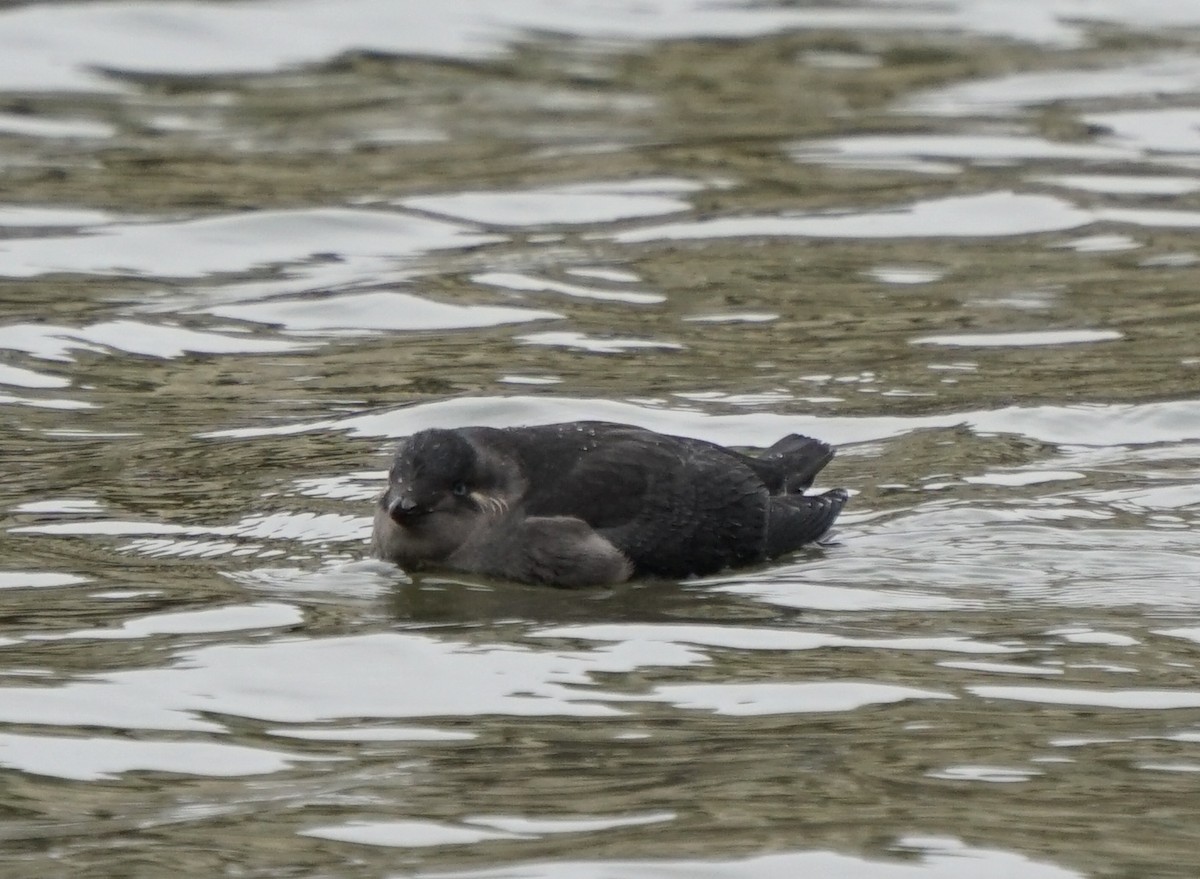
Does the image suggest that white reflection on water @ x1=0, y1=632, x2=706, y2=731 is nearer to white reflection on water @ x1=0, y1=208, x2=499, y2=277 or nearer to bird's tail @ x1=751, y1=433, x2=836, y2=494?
bird's tail @ x1=751, y1=433, x2=836, y2=494

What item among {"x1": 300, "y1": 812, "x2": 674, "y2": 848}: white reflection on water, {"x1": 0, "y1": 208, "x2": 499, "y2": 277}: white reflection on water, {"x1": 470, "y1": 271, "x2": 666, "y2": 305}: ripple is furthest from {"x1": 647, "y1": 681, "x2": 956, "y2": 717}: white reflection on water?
{"x1": 0, "y1": 208, "x2": 499, "y2": 277}: white reflection on water

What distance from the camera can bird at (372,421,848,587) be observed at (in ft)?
Result: 29.8

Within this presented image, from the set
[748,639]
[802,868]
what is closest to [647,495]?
[748,639]

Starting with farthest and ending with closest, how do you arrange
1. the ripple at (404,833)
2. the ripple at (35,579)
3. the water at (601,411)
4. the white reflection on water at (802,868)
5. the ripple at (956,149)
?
the ripple at (956,149), the ripple at (35,579), the water at (601,411), the ripple at (404,833), the white reflection on water at (802,868)

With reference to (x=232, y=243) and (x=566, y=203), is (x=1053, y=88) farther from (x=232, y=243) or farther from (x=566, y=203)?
(x=232, y=243)

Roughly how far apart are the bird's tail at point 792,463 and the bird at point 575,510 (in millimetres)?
267

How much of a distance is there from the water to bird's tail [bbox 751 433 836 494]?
0.98 feet

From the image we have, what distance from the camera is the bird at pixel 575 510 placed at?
9086mm

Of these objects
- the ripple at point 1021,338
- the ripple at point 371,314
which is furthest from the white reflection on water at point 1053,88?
the ripple at point 371,314

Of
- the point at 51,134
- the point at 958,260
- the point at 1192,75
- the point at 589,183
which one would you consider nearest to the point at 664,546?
the point at 958,260

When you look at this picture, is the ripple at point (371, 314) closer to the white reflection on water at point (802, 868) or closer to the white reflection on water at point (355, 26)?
the white reflection on water at point (355, 26)

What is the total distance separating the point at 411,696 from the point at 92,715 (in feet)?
3.25

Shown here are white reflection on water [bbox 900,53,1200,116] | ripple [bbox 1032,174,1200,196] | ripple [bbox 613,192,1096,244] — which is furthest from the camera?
white reflection on water [bbox 900,53,1200,116]

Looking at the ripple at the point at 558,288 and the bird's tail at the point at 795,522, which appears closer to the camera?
the bird's tail at the point at 795,522
